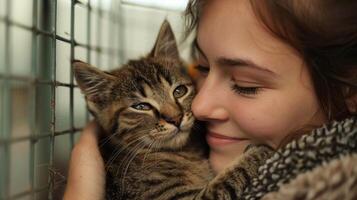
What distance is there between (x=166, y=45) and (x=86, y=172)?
562 millimetres

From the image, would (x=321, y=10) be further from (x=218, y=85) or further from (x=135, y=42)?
(x=135, y=42)

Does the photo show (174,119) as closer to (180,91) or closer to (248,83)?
(180,91)

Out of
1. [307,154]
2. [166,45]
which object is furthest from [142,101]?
[307,154]

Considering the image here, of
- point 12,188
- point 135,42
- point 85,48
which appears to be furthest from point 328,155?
point 135,42

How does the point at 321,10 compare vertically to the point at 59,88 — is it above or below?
above

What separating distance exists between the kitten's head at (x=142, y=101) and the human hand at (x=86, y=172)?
104 mm

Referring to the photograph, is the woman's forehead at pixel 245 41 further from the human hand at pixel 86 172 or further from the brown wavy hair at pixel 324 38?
the human hand at pixel 86 172

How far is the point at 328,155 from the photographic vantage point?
842mm

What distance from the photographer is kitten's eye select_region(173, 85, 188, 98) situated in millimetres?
1382

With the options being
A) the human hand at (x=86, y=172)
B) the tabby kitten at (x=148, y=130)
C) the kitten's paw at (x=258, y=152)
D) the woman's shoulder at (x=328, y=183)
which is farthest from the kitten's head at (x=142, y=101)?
the woman's shoulder at (x=328, y=183)

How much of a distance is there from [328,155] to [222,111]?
33 centimetres

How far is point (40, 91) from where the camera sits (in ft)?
3.51

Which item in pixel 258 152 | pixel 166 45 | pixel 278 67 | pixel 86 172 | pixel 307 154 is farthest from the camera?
pixel 166 45

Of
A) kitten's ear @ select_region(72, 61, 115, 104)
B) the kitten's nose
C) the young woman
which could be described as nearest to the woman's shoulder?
the young woman
